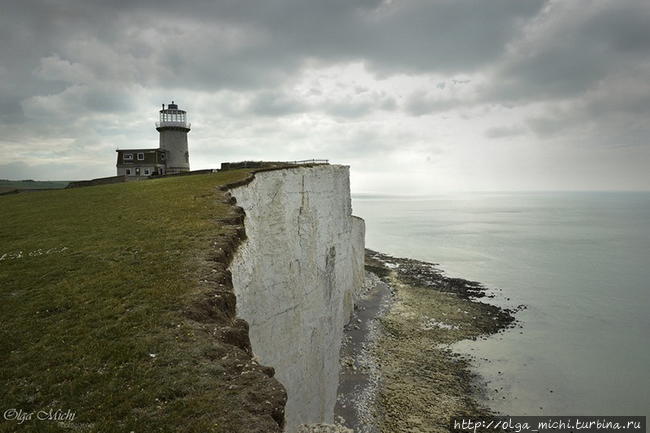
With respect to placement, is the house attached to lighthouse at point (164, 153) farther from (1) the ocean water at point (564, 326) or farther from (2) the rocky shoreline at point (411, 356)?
(1) the ocean water at point (564, 326)

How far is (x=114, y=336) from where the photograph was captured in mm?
7602

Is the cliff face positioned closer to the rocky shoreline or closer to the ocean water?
the rocky shoreline

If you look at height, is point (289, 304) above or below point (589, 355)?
above

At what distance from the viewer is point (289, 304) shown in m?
20.1

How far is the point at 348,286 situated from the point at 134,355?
3013 cm

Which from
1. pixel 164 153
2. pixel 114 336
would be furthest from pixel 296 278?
pixel 164 153

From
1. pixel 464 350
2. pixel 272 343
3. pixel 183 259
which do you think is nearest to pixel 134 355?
pixel 183 259

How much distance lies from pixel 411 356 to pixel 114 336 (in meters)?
25.0

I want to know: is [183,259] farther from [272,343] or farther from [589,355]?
[589,355]

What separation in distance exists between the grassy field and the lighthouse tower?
33.7 metres

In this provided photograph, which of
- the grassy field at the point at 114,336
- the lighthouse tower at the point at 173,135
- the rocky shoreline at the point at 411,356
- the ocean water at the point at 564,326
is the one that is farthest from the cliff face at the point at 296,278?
the lighthouse tower at the point at 173,135

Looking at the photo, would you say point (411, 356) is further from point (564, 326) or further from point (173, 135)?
point (173, 135)

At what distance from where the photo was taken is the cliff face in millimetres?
17047

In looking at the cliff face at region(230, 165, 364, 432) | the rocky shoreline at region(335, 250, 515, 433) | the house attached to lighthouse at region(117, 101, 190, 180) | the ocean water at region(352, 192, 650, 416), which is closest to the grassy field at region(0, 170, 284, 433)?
the cliff face at region(230, 165, 364, 432)
